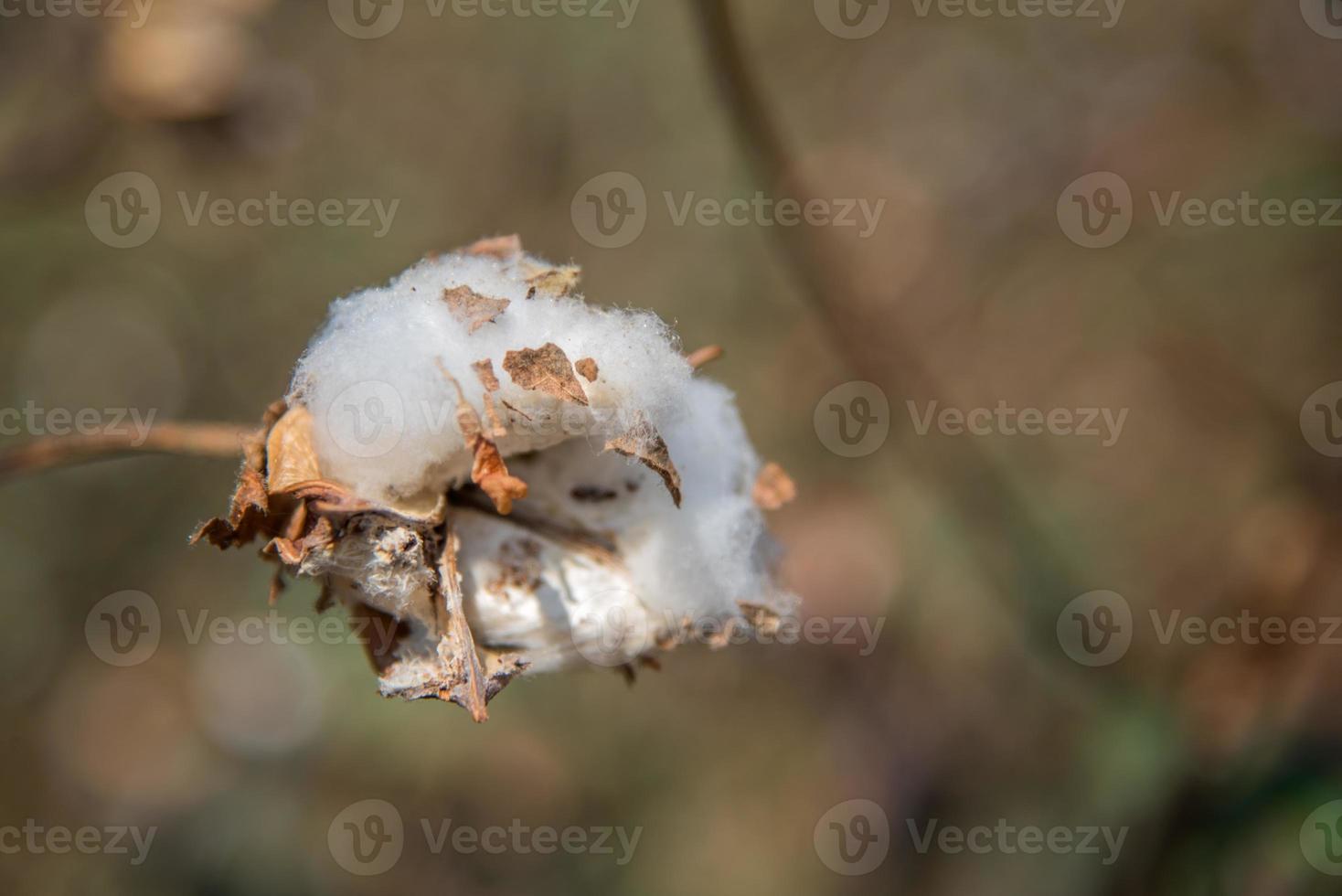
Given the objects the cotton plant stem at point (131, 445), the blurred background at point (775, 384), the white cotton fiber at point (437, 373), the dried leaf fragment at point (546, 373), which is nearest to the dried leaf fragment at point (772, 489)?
the white cotton fiber at point (437, 373)

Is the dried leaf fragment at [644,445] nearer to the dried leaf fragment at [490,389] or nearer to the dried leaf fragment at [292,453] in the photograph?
the dried leaf fragment at [490,389]

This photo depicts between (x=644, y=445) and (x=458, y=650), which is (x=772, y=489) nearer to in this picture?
(x=644, y=445)

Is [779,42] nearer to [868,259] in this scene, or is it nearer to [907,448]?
[868,259]

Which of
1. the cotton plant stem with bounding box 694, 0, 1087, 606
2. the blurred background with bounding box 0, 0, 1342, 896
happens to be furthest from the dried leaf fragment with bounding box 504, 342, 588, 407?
the blurred background with bounding box 0, 0, 1342, 896

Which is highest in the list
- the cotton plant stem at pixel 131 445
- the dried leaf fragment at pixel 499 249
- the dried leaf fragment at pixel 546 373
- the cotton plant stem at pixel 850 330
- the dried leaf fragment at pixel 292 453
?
the cotton plant stem at pixel 850 330

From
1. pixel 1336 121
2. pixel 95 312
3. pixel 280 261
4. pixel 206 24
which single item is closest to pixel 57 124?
pixel 206 24
